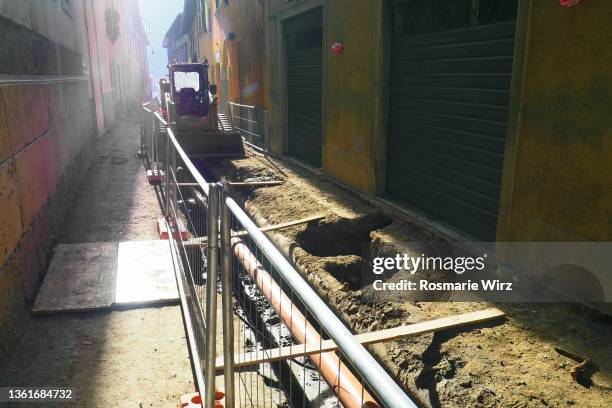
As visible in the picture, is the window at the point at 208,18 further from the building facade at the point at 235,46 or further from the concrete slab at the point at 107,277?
the concrete slab at the point at 107,277

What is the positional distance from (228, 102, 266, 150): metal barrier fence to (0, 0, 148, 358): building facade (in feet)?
16.4

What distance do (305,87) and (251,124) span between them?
458 centimetres

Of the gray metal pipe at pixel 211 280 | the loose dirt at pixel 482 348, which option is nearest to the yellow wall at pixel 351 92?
the loose dirt at pixel 482 348

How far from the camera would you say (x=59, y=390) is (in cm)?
353

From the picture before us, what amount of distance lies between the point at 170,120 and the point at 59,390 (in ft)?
37.5

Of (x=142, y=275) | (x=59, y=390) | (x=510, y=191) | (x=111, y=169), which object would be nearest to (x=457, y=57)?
(x=510, y=191)

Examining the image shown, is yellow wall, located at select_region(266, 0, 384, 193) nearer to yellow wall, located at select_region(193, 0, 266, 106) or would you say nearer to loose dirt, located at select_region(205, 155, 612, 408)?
loose dirt, located at select_region(205, 155, 612, 408)

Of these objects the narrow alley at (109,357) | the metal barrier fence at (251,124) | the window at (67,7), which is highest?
the window at (67,7)

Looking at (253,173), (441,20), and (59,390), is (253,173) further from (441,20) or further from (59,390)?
(59,390)

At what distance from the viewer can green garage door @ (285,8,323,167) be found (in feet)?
33.7

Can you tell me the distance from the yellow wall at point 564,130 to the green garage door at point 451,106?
22.7 inches

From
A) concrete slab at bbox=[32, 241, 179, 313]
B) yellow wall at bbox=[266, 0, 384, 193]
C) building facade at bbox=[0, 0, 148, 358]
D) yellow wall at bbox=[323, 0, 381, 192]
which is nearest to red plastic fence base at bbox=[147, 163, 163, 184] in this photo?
building facade at bbox=[0, 0, 148, 358]

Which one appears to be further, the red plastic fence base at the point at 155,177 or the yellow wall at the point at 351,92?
the red plastic fence base at the point at 155,177

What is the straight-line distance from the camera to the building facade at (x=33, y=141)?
4.36 metres
